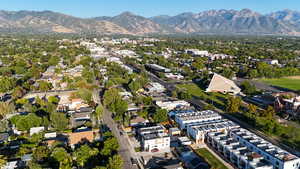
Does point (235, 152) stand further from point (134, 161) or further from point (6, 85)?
point (6, 85)

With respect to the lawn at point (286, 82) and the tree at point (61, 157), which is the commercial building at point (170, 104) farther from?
the lawn at point (286, 82)

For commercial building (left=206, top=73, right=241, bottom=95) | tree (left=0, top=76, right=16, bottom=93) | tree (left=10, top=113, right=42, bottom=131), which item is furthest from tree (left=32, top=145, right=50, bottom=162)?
commercial building (left=206, top=73, right=241, bottom=95)

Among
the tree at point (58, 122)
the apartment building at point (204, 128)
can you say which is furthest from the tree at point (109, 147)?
the apartment building at point (204, 128)

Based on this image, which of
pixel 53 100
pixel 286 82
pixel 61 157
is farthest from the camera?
pixel 286 82

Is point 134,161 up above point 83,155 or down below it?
below

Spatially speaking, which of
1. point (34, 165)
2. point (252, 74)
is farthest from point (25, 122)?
point (252, 74)

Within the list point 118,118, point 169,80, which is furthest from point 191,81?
point 118,118

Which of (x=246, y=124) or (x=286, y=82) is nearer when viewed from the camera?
(x=246, y=124)
